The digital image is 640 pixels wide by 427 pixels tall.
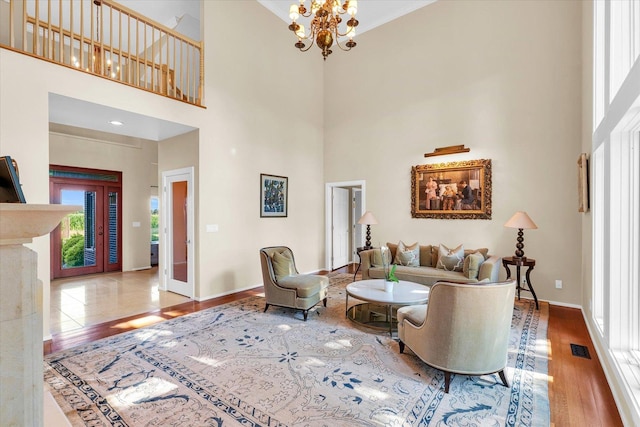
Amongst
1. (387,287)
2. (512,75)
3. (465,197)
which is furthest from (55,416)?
(512,75)

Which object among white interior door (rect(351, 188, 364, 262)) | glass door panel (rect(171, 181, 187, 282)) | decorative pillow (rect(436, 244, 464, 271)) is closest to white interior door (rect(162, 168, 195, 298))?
glass door panel (rect(171, 181, 187, 282))

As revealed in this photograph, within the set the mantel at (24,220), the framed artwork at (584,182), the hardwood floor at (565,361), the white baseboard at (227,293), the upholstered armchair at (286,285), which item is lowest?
the hardwood floor at (565,361)

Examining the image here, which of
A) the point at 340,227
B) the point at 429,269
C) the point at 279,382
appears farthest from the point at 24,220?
the point at 340,227

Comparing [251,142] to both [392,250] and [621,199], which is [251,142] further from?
[621,199]

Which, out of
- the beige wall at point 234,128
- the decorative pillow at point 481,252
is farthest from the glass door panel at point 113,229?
the decorative pillow at point 481,252

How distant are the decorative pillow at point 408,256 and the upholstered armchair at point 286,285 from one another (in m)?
1.75

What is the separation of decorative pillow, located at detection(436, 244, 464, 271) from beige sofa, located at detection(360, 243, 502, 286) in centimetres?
8

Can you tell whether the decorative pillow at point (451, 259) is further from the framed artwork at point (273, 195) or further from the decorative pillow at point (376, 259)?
the framed artwork at point (273, 195)

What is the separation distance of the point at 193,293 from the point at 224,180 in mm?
1962

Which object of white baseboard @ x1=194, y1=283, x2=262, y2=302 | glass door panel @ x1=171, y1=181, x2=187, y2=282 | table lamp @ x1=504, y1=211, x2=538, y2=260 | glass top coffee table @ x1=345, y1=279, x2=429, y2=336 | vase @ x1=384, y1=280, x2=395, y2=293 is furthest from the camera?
glass door panel @ x1=171, y1=181, x2=187, y2=282

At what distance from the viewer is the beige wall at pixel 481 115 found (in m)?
4.56

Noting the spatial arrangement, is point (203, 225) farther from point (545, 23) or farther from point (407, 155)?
point (545, 23)

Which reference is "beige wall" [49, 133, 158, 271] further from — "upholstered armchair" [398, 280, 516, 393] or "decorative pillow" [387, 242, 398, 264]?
"upholstered armchair" [398, 280, 516, 393]

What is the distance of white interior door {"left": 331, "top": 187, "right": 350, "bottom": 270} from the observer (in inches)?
298
